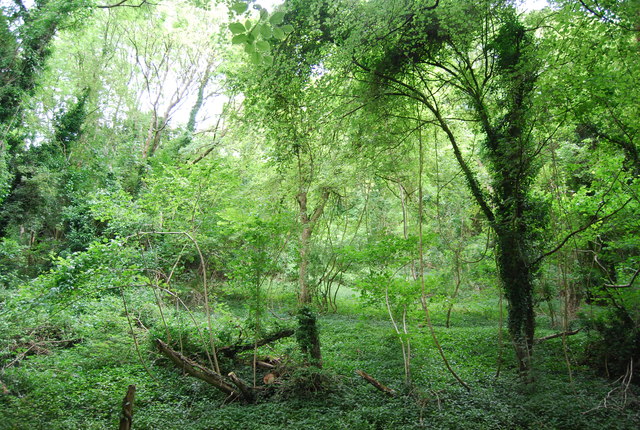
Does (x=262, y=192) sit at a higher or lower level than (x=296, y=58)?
lower

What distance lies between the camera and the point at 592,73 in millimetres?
4258

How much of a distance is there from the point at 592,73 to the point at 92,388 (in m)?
8.08

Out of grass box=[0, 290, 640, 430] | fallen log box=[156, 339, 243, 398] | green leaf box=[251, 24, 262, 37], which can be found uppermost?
green leaf box=[251, 24, 262, 37]

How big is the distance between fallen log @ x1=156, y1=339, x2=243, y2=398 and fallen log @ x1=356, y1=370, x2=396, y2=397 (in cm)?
212

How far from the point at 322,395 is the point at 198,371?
6.07ft

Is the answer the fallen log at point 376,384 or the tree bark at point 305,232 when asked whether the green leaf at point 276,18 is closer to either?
the fallen log at point 376,384

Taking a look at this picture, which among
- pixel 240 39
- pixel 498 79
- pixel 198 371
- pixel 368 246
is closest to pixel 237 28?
pixel 240 39

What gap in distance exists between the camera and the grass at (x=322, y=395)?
13.9ft

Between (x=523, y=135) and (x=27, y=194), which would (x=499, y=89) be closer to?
(x=523, y=135)

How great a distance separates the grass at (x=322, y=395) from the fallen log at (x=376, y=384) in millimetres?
93

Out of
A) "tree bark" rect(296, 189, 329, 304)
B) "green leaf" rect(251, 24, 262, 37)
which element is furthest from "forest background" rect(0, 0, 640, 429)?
"tree bark" rect(296, 189, 329, 304)

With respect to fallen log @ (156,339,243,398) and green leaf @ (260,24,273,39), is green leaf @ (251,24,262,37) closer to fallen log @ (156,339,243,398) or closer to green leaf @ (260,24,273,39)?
green leaf @ (260,24,273,39)

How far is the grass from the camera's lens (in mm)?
4242

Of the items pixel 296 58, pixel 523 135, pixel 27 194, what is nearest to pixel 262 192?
pixel 296 58
